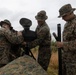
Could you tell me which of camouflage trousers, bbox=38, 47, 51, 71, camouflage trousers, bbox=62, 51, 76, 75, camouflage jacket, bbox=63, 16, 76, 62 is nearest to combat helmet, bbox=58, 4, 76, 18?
camouflage jacket, bbox=63, 16, 76, 62

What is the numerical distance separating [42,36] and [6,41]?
940 mm

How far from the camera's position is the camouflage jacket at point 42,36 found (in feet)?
26.7

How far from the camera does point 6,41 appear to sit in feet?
26.2

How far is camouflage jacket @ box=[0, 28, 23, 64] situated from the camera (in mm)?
7801

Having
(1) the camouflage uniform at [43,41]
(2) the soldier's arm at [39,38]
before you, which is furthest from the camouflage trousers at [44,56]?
(2) the soldier's arm at [39,38]

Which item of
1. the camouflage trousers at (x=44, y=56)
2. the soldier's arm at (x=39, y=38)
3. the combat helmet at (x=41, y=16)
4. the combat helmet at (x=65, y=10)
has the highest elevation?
the combat helmet at (x=65, y=10)

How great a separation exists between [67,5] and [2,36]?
180 centimetres

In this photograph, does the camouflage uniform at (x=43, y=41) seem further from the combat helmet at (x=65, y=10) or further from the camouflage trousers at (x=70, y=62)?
the combat helmet at (x=65, y=10)

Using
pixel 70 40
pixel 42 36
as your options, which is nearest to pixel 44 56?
pixel 42 36

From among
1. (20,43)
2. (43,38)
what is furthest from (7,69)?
(43,38)

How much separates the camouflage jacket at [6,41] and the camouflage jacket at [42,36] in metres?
0.46

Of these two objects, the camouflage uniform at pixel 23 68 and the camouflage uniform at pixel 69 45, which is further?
the camouflage uniform at pixel 69 45

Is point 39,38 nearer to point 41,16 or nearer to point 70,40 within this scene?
point 41,16

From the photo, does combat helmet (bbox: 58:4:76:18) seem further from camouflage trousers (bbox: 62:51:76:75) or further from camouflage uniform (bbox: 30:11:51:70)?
camouflage uniform (bbox: 30:11:51:70)
